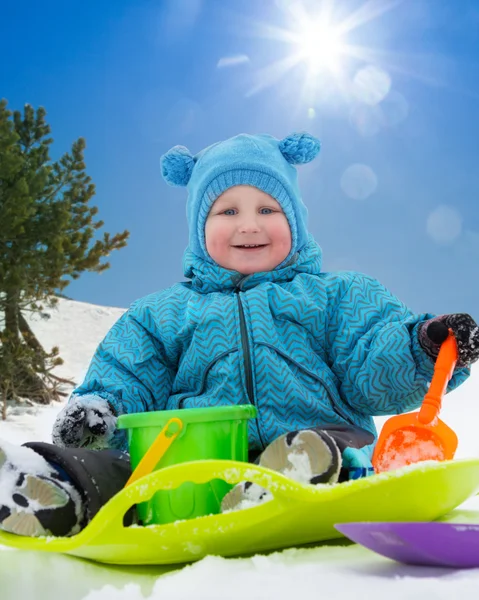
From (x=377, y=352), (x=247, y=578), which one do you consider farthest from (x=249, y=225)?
(x=247, y=578)

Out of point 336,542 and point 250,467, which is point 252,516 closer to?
point 250,467

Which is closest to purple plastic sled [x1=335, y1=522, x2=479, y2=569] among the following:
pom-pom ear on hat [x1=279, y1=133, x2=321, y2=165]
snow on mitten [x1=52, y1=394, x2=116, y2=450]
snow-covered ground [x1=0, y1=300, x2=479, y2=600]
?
snow-covered ground [x1=0, y1=300, x2=479, y2=600]

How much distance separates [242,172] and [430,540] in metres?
1.57

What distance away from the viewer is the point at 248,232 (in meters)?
2.18

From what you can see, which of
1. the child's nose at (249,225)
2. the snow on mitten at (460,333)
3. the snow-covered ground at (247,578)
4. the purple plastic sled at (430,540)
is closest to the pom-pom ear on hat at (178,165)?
the child's nose at (249,225)

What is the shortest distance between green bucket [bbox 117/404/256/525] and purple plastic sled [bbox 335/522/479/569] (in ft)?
1.46

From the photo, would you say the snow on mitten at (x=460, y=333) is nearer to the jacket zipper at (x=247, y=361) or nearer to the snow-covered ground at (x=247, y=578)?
the jacket zipper at (x=247, y=361)

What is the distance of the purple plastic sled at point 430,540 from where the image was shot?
3.15 ft

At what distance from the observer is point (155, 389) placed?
2150 mm

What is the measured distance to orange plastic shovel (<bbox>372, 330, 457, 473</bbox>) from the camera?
1.59 m

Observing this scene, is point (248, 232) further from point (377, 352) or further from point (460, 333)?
point (460, 333)

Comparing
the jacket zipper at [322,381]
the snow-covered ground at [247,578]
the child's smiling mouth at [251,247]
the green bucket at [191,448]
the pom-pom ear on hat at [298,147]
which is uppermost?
the pom-pom ear on hat at [298,147]

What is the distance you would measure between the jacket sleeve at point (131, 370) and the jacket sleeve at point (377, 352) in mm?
603

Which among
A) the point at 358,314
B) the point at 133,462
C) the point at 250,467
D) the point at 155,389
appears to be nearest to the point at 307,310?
the point at 358,314
